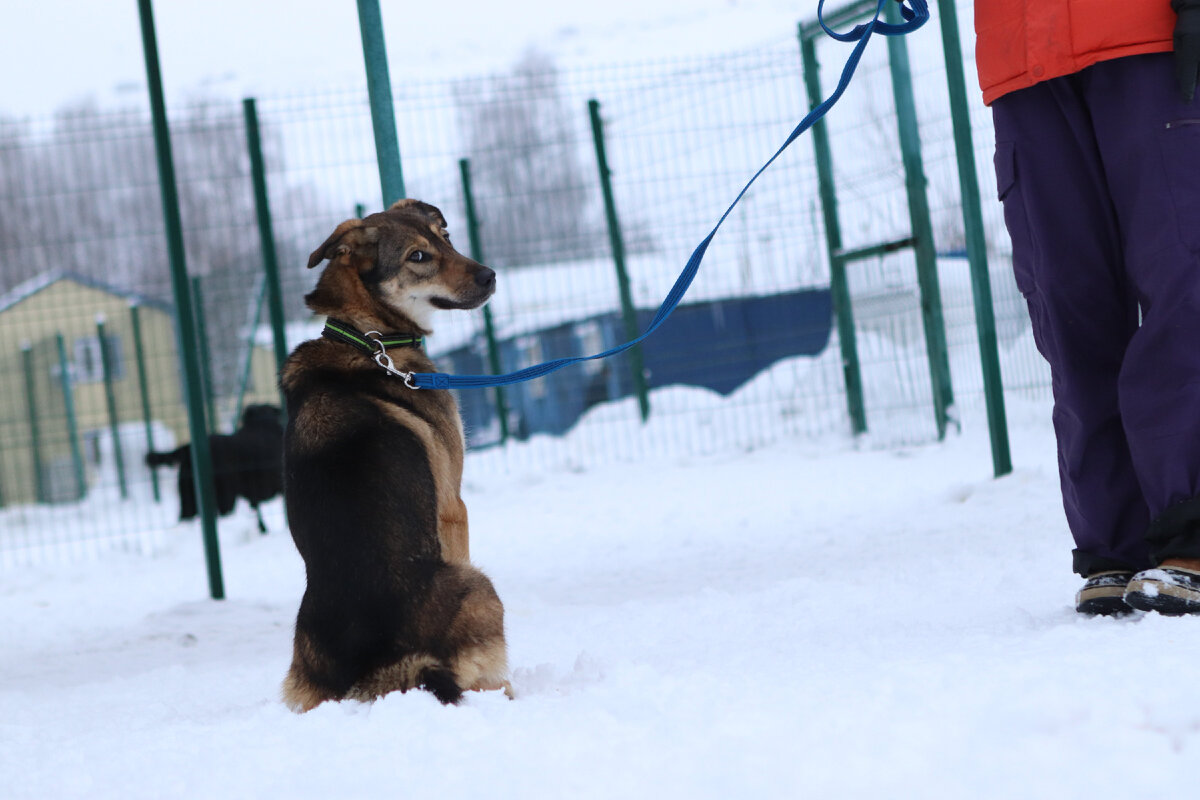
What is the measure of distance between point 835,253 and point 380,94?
488 centimetres

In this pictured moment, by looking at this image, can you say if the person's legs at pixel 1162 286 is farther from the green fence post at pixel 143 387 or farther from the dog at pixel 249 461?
the green fence post at pixel 143 387

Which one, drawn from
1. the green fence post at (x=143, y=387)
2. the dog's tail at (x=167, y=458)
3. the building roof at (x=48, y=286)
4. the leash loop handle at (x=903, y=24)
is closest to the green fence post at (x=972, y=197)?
the leash loop handle at (x=903, y=24)

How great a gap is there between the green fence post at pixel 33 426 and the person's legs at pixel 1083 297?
8.50 metres

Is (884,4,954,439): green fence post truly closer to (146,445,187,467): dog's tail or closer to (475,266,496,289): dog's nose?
(475,266,496,289): dog's nose

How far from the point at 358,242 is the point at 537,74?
5500 mm

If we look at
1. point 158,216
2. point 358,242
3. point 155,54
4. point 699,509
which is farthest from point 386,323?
point 158,216

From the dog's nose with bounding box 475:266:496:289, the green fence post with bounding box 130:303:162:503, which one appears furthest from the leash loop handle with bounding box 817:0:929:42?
the green fence post with bounding box 130:303:162:503

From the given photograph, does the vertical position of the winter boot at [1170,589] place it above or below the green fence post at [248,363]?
below

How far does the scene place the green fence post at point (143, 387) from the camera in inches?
366

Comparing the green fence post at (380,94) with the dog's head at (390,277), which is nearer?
the dog's head at (390,277)

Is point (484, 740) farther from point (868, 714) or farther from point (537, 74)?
point (537, 74)

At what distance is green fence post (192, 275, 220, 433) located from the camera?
28.0ft

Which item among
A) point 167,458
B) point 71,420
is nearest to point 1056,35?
point 167,458

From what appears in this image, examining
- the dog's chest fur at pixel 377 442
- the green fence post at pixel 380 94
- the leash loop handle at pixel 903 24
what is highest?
the green fence post at pixel 380 94
